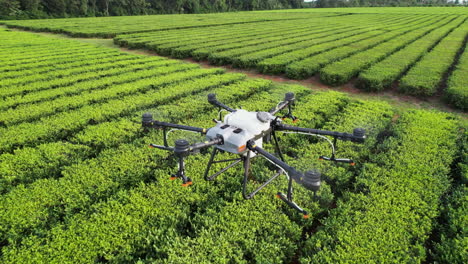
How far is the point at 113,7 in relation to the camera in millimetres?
66188

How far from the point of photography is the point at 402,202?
4586 mm

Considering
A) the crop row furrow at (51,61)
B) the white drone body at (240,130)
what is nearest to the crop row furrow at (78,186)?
the white drone body at (240,130)

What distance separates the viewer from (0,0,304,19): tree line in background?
49969mm

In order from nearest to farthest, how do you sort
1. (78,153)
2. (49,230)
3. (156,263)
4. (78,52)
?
(156,263), (49,230), (78,153), (78,52)

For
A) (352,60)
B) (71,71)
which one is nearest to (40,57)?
(71,71)

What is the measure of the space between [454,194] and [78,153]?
292 inches

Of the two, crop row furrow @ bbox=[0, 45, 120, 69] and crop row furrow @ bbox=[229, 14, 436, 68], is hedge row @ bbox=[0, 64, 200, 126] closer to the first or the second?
crop row furrow @ bbox=[229, 14, 436, 68]

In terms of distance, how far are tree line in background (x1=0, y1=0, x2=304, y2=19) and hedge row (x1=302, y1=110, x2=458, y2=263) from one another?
60294 mm

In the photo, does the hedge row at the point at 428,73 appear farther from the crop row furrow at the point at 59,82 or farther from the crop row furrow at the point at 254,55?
the crop row furrow at the point at 59,82

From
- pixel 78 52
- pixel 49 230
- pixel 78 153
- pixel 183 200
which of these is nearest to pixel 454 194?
pixel 183 200

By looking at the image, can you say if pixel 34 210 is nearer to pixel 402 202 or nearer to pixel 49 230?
pixel 49 230

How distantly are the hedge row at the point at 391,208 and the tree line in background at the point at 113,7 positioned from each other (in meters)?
60.3

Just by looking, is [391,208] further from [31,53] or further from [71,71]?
[31,53]

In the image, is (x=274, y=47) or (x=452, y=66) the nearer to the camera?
(x=452, y=66)
